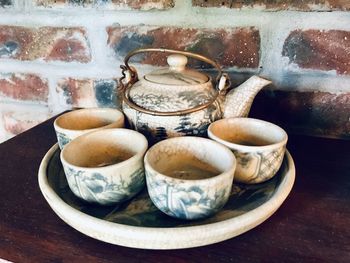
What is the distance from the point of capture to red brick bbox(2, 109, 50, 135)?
72 cm

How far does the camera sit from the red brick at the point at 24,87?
676 millimetres

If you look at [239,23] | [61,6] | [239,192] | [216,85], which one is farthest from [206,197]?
[61,6]

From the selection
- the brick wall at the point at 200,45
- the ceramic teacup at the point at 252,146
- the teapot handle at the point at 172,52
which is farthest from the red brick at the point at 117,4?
the ceramic teacup at the point at 252,146

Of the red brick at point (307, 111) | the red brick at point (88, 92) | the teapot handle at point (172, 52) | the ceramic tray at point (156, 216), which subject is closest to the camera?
the ceramic tray at point (156, 216)

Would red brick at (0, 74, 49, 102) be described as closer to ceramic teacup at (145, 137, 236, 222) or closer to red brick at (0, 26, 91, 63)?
red brick at (0, 26, 91, 63)

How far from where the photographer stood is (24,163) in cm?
47

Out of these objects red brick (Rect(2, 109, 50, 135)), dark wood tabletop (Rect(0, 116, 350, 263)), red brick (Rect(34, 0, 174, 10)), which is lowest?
red brick (Rect(2, 109, 50, 135))

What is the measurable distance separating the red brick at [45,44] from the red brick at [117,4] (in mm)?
40

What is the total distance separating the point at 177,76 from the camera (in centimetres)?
→ 44

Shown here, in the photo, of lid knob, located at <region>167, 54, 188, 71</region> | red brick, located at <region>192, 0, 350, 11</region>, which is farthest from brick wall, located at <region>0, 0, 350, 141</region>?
lid knob, located at <region>167, 54, 188, 71</region>

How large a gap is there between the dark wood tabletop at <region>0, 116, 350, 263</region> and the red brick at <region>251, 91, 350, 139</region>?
12 centimetres

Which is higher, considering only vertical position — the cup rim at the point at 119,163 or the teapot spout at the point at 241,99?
the teapot spout at the point at 241,99

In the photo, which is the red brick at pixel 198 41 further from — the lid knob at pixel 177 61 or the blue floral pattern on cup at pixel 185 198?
the blue floral pattern on cup at pixel 185 198

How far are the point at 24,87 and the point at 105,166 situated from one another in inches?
16.4
